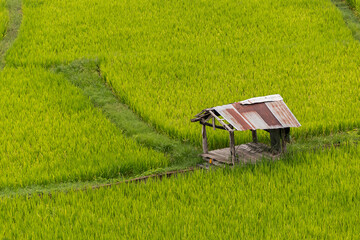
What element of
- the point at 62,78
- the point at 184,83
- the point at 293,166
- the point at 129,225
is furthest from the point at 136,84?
the point at 129,225

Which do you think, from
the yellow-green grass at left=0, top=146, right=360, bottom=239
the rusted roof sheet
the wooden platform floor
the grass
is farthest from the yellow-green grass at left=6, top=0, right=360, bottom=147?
the yellow-green grass at left=0, top=146, right=360, bottom=239

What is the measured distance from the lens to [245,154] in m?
6.46

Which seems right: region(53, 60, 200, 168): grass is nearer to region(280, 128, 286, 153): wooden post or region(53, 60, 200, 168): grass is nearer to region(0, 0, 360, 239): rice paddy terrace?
region(0, 0, 360, 239): rice paddy terrace

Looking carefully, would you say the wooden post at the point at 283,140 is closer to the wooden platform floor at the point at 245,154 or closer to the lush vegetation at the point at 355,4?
the wooden platform floor at the point at 245,154

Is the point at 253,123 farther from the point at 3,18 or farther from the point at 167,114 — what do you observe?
the point at 3,18

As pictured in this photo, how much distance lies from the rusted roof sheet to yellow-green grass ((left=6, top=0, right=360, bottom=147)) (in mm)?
920

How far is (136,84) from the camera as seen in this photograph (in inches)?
339

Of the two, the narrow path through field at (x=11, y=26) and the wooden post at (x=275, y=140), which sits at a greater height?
the narrow path through field at (x=11, y=26)

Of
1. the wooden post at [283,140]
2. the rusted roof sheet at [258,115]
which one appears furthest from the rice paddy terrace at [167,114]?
the rusted roof sheet at [258,115]

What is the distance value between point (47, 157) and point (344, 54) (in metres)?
6.02

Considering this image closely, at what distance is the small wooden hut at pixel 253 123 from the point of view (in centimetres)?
597

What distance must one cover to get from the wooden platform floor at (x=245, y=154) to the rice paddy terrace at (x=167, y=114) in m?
0.21

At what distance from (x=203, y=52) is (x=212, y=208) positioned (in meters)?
5.36

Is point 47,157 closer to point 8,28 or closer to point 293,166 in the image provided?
point 293,166
